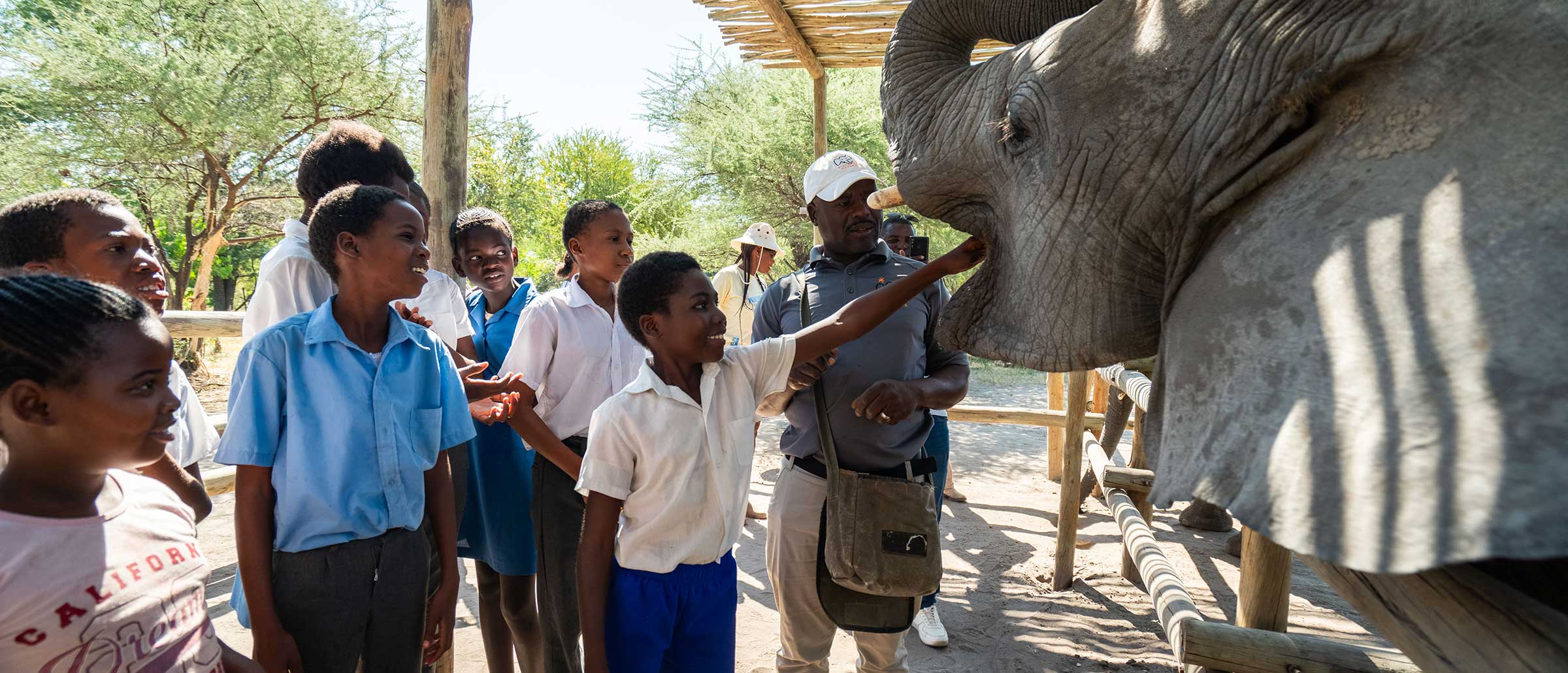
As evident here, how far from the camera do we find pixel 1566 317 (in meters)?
0.69

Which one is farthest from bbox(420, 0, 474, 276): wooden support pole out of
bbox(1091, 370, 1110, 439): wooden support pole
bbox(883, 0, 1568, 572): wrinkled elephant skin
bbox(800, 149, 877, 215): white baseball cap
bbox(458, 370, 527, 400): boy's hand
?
bbox(1091, 370, 1110, 439): wooden support pole

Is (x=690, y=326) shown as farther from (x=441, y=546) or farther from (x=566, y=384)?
(x=566, y=384)

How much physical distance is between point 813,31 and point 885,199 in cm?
465

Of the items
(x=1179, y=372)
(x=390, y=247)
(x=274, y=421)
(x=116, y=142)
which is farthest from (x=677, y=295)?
(x=116, y=142)

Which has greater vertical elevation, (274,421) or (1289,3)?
(1289,3)

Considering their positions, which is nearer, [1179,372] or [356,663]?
[1179,372]

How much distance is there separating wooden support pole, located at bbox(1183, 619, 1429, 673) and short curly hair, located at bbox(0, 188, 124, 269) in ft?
10.5

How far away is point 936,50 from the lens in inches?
67.3

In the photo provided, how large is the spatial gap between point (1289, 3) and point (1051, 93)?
318mm

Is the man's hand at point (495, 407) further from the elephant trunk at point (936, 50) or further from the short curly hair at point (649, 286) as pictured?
the elephant trunk at point (936, 50)

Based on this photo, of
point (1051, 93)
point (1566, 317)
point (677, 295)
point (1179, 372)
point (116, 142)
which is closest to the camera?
point (1566, 317)

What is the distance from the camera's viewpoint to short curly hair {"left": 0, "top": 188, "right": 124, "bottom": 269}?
2.13m

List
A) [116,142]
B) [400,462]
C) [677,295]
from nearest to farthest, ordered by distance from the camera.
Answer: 1. [400,462]
2. [677,295]
3. [116,142]

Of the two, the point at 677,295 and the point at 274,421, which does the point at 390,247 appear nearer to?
the point at 274,421
